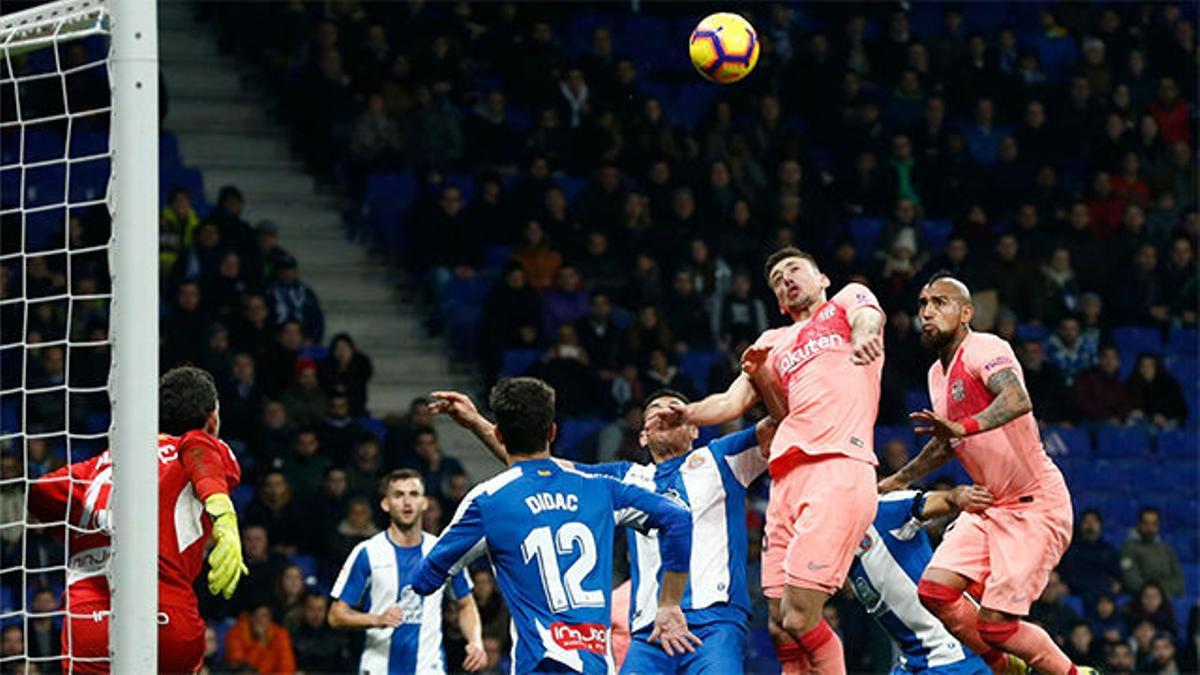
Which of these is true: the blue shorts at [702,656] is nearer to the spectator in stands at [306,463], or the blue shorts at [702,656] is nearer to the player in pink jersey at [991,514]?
the player in pink jersey at [991,514]

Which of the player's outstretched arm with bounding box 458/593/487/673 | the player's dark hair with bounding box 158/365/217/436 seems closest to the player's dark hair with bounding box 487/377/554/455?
the player's dark hair with bounding box 158/365/217/436

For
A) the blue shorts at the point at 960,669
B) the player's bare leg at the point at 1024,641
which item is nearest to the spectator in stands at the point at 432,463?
the blue shorts at the point at 960,669

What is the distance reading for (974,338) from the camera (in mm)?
10430

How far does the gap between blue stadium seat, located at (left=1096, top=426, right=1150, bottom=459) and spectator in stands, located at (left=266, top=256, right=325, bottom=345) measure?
24.2 feet

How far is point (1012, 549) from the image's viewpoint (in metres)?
10.4

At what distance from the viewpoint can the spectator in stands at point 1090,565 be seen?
711 inches

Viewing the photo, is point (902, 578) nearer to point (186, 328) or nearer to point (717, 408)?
point (717, 408)

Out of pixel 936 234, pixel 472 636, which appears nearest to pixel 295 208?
pixel 936 234

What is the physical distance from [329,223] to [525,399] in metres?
12.3

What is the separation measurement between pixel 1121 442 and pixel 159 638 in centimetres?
1295

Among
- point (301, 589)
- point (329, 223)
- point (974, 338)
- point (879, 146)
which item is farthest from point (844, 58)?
point (974, 338)

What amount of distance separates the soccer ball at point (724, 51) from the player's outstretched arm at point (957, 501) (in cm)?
263

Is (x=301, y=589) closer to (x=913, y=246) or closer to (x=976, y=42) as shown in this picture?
(x=913, y=246)

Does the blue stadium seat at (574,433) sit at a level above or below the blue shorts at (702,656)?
above
